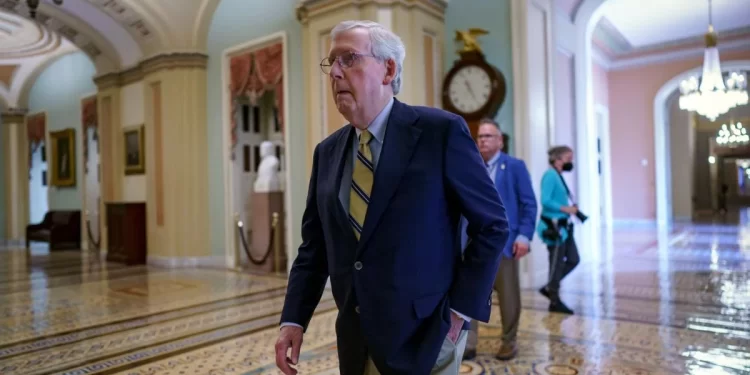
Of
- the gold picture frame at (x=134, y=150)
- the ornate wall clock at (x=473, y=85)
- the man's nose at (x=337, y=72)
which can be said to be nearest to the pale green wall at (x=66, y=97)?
the gold picture frame at (x=134, y=150)

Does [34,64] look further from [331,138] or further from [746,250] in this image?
[746,250]

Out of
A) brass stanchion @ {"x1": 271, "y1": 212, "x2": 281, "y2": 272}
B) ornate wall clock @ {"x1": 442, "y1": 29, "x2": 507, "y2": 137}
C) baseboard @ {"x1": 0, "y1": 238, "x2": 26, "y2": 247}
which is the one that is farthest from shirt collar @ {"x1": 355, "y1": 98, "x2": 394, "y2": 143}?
baseboard @ {"x1": 0, "y1": 238, "x2": 26, "y2": 247}

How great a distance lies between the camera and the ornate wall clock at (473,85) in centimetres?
554

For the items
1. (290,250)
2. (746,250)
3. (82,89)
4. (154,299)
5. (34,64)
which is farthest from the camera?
(34,64)

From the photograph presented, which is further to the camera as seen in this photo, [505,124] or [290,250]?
[290,250]

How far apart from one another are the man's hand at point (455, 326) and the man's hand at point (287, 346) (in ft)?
1.42

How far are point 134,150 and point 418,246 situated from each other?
9.10m

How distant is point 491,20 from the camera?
5867mm

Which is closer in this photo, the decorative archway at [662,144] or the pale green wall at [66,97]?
the pale green wall at [66,97]

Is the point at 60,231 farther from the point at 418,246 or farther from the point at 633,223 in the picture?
the point at 633,223

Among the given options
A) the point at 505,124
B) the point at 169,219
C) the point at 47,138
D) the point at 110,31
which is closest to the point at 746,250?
the point at 505,124

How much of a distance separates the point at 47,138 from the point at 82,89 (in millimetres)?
2110

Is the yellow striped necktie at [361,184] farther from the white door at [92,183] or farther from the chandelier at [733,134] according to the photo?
the chandelier at [733,134]

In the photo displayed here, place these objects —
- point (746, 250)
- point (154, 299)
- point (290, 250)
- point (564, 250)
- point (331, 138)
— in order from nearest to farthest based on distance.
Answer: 1. point (331, 138)
2. point (564, 250)
3. point (154, 299)
4. point (290, 250)
5. point (746, 250)
